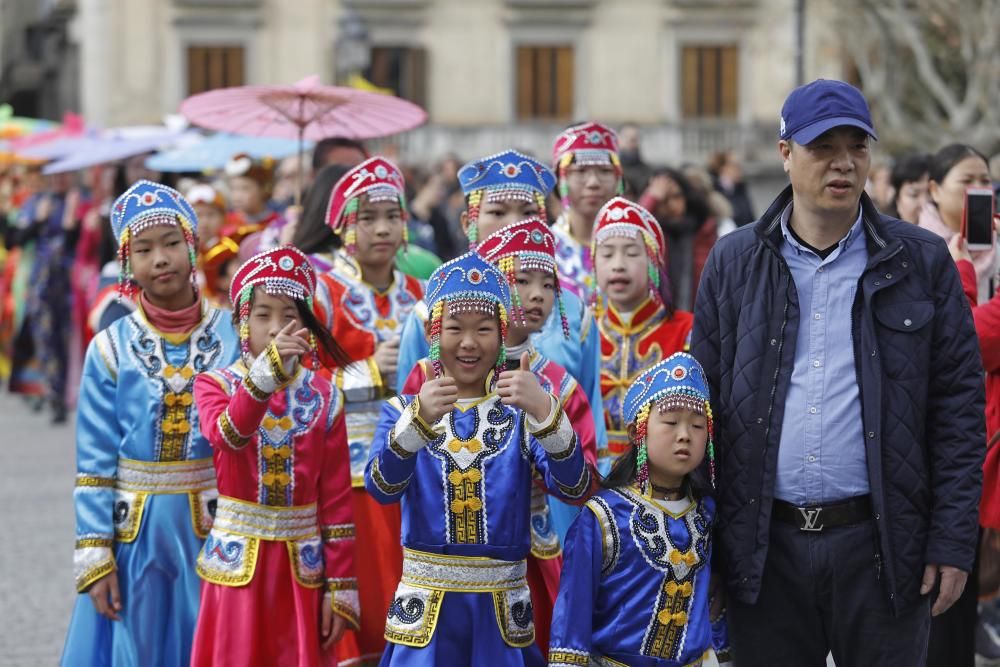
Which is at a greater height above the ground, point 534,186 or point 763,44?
point 763,44

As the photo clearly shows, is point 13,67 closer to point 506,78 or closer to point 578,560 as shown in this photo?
point 506,78

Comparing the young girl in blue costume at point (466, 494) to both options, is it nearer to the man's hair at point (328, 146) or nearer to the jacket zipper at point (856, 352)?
the jacket zipper at point (856, 352)

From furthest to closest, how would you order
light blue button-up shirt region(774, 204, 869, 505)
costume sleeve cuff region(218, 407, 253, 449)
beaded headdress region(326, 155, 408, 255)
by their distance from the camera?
1. beaded headdress region(326, 155, 408, 255)
2. costume sleeve cuff region(218, 407, 253, 449)
3. light blue button-up shirt region(774, 204, 869, 505)

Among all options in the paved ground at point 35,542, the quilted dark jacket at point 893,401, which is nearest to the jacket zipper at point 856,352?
the quilted dark jacket at point 893,401

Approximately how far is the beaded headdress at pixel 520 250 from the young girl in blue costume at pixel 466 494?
571 mm

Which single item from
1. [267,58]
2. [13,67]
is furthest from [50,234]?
[13,67]

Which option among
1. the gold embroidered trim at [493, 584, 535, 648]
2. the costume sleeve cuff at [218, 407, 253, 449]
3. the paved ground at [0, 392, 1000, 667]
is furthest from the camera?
the paved ground at [0, 392, 1000, 667]

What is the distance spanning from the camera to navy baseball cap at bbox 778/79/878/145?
468 cm

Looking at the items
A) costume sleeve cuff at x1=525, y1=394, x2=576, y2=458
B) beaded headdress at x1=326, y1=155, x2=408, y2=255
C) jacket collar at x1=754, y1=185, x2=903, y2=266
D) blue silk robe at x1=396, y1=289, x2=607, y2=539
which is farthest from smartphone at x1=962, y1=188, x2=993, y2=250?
beaded headdress at x1=326, y1=155, x2=408, y2=255

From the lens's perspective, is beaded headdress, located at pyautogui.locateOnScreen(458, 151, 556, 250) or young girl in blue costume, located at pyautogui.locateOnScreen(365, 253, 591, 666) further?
beaded headdress, located at pyautogui.locateOnScreen(458, 151, 556, 250)

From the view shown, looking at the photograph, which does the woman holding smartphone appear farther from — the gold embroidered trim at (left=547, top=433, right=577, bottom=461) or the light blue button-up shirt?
the gold embroidered trim at (left=547, top=433, right=577, bottom=461)

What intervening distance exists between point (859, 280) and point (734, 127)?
40276 mm

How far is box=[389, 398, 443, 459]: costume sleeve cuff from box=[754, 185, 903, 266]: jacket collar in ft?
3.58

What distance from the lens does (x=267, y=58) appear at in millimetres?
44469
